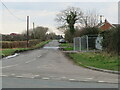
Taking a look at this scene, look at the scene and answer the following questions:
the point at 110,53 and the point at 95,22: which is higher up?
the point at 95,22

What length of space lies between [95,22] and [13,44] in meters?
21.6

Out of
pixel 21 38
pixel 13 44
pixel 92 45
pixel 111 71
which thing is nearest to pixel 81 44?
pixel 92 45

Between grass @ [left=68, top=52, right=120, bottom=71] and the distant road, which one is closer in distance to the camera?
the distant road

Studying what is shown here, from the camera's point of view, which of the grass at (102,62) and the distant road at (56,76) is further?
the grass at (102,62)

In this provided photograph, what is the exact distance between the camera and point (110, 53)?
23.6 meters

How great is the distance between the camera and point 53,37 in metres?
184

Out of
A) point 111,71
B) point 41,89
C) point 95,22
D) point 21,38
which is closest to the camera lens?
point 41,89

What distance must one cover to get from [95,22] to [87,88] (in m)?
55.2

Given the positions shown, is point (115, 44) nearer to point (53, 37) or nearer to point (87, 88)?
point (87, 88)

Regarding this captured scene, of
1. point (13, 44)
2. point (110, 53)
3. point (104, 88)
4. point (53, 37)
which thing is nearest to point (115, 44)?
point (110, 53)

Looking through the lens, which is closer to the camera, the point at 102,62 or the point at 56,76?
the point at 56,76

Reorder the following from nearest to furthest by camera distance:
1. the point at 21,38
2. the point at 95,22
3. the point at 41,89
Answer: the point at 41,89
the point at 95,22
the point at 21,38

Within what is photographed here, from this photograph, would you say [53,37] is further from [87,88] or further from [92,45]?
[87,88]

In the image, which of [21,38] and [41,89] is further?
[21,38]
